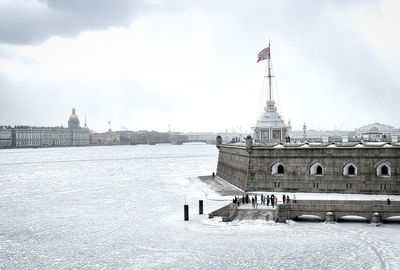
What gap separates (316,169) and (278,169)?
3.15 meters

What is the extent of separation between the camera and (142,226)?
30.9 meters

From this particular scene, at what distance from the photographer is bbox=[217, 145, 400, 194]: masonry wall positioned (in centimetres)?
3556

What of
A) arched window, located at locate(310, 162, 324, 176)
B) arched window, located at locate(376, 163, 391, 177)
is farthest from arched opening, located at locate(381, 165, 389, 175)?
arched window, located at locate(310, 162, 324, 176)

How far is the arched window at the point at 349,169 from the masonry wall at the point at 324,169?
0.78ft

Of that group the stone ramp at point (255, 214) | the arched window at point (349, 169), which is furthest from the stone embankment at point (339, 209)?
the arched window at point (349, 169)

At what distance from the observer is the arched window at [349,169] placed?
3681cm

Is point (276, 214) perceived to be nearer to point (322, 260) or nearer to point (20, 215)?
point (322, 260)

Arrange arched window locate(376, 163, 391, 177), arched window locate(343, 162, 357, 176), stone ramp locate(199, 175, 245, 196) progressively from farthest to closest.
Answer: stone ramp locate(199, 175, 245, 196)
arched window locate(343, 162, 357, 176)
arched window locate(376, 163, 391, 177)

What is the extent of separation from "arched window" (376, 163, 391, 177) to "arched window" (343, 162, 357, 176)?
1.67 m

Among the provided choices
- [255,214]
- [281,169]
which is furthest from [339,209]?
[281,169]

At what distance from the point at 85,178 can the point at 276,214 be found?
4170 centimetres

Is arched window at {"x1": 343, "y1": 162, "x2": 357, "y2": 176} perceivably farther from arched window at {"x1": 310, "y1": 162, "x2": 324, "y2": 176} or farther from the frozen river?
the frozen river

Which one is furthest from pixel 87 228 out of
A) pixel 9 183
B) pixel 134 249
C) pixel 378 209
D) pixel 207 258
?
pixel 9 183

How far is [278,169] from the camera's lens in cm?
3969
